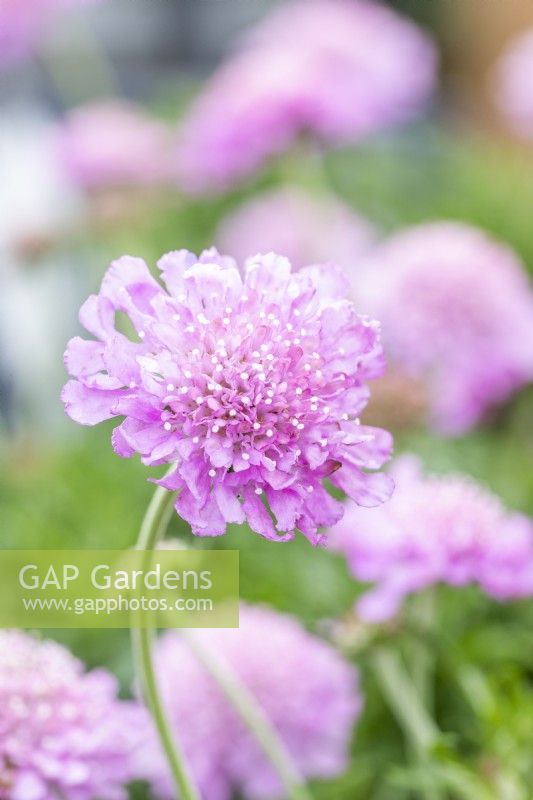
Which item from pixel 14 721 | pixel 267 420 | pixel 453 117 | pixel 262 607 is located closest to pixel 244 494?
pixel 267 420

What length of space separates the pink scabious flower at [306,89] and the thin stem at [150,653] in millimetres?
778

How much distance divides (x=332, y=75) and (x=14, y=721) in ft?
2.90

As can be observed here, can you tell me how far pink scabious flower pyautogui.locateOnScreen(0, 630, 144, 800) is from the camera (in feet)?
1.58

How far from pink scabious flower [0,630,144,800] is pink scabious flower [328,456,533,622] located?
5.6 inches

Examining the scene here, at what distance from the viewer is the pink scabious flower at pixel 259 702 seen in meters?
0.66

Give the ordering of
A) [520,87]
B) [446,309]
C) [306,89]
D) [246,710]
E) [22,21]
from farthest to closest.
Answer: [520,87], [22,21], [306,89], [446,309], [246,710]

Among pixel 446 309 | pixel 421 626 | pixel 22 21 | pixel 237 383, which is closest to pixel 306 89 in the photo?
pixel 446 309

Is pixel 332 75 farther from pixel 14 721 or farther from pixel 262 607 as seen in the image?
pixel 14 721

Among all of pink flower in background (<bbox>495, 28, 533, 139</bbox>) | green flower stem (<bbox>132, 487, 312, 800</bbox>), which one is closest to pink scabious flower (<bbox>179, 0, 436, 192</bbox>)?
pink flower in background (<bbox>495, 28, 533, 139</bbox>)

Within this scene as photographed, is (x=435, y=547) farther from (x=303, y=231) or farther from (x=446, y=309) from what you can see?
(x=303, y=231)

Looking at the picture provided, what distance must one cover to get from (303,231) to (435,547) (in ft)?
2.43

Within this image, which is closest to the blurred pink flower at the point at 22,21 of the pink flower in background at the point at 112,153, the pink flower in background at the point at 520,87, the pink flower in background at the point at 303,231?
the pink flower in background at the point at 112,153

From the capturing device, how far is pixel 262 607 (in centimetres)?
77

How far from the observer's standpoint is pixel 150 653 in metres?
0.43
